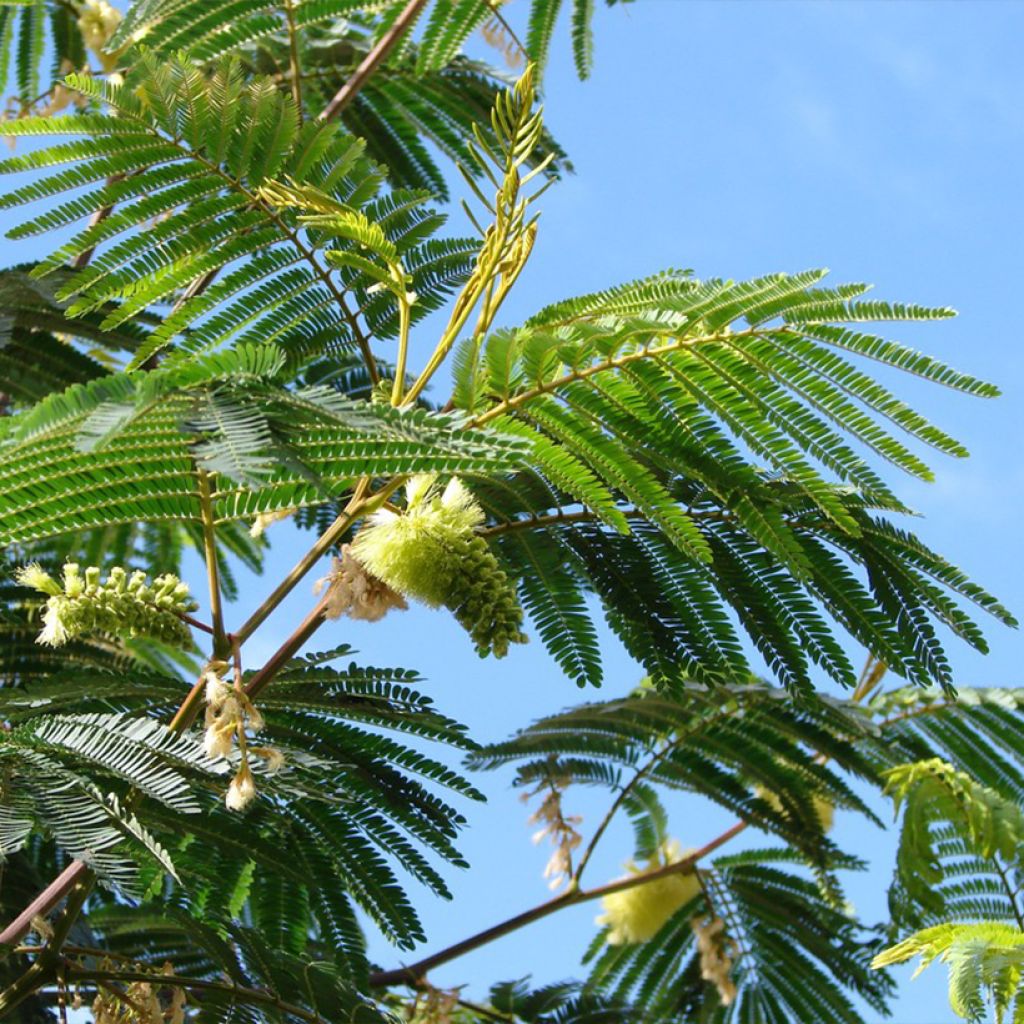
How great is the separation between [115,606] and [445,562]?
0.56 m

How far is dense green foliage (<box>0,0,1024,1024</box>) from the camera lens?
7.97 feet

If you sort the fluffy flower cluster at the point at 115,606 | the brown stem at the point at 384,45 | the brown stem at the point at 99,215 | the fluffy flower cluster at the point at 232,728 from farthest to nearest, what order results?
the brown stem at the point at 384,45
the brown stem at the point at 99,215
the fluffy flower cluster at the point at 115,606
the fluffy flower cluster at the point at 232,728

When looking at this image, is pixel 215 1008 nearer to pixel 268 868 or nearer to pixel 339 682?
pixel 268 868

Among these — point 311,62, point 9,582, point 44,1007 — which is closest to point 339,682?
point 44,1007

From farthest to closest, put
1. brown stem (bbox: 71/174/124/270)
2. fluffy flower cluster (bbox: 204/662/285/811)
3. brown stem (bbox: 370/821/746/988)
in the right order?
brown stem (bbox: 370/821/746/988) → brown stem (bbox: 71/174/124/270) → fluffy flower cluster (bbox: 204/662/285/811)

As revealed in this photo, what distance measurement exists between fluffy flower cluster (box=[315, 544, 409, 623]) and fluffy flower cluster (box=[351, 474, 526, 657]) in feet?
0.08

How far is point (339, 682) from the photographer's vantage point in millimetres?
3260

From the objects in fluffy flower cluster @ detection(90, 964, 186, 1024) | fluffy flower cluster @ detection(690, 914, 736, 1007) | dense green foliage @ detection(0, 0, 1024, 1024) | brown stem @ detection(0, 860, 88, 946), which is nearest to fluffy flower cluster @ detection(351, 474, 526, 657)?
dense green foliage @ detection(0, 0, 1024, 1024)

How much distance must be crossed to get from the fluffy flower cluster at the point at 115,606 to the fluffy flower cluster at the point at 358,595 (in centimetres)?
24

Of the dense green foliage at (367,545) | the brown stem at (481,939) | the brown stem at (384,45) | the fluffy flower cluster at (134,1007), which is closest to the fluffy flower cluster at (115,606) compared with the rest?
the dense green foliage at (367,545)

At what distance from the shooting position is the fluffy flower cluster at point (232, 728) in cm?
228

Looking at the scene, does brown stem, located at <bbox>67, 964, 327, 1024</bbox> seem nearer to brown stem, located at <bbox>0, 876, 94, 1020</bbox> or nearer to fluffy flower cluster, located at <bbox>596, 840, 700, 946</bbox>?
brown stem, located at <bbox>0, 876, 94, 1020</bbox>

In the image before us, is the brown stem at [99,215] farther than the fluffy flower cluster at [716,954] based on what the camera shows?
No

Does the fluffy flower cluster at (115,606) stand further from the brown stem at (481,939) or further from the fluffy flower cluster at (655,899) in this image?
the fluffy flower cluster at (655,899)
